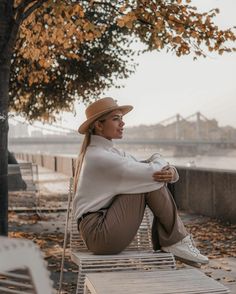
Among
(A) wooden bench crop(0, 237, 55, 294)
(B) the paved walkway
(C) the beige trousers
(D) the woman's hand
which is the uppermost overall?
(D) the woman's hand

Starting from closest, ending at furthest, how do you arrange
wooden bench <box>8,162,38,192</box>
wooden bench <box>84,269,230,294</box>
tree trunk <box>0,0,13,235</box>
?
wooden bench <box>84,269,230,294</box>, tree trunk <box>0,0,13,235</box>, wooden bench <box>8,162,38,192</box>

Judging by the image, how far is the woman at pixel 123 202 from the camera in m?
3.28

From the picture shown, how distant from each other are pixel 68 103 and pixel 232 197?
9.87m

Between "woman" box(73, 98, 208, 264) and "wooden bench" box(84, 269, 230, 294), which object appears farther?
"woman" box(73, 98, 208, 264)

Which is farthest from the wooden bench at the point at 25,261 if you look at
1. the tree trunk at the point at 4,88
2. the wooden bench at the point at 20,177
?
the wooden bench at the point at 20,177

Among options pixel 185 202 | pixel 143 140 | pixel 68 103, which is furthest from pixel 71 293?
pixel 143 140

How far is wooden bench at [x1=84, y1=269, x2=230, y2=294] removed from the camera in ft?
7.27

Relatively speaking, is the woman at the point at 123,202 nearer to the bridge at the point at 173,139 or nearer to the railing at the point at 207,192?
the railing at the point at 207,192

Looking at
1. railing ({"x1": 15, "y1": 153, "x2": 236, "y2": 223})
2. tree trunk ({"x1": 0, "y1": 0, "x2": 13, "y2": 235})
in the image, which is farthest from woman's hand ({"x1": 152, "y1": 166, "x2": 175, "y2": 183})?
railing ({"x1": 15, "y1": 153, "x2": 236, "y2": 223})

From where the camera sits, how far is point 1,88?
6.16 m

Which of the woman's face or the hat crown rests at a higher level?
the hat crown

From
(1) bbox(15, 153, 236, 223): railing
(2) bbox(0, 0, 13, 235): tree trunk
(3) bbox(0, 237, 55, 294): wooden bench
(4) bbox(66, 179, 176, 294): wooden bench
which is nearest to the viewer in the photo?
(3) bbox(0, 237, 55, 294): wooden bench

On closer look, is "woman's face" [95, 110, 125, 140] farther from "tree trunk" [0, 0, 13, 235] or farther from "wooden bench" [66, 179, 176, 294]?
"tree trunk" [0, 0, 13, 235]

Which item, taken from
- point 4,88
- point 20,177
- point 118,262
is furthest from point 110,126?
point 20,177
